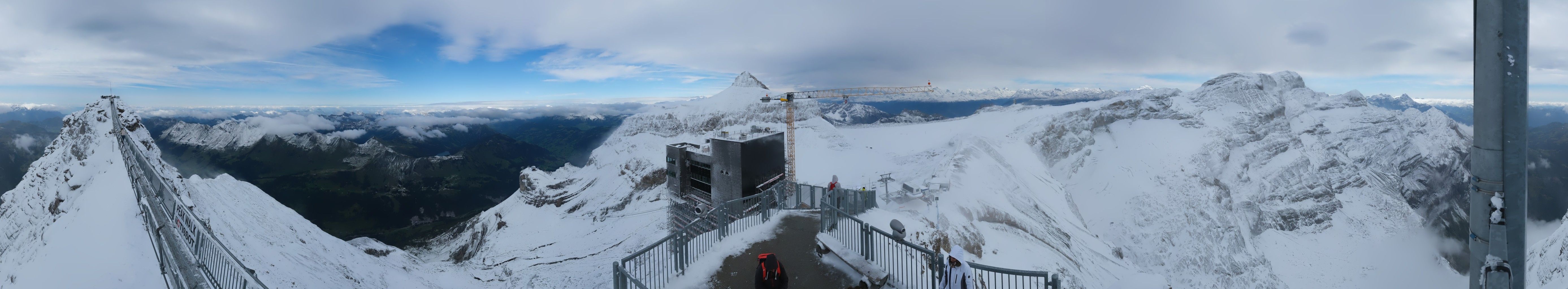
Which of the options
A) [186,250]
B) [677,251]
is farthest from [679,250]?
[186,250]

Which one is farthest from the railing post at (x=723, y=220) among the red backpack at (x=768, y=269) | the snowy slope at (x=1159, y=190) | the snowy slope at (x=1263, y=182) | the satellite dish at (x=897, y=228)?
the snowy slope at (x=1263, y=182)

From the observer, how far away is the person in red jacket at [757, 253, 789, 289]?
7578 mm

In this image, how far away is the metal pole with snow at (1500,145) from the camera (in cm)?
372

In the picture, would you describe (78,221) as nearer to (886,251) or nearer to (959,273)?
(886,251)

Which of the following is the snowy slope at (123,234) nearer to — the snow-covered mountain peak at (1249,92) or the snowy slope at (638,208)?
the snowy slope at (638,208)

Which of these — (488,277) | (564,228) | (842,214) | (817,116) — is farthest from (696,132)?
(842,214)

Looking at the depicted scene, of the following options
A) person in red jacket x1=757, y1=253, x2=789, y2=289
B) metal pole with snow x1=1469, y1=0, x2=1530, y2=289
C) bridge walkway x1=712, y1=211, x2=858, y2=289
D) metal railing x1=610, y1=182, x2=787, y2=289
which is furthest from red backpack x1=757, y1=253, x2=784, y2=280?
metal pole with snow x1=1469, y1=0, x2=1530, y2=289

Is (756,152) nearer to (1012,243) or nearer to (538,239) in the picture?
(1012,243)

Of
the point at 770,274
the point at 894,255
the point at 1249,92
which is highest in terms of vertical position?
the point at 1249,92

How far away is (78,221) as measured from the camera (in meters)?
26.9

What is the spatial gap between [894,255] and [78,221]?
148ft

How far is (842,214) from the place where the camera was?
10.6 m

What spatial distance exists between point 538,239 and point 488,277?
1584 centimetres

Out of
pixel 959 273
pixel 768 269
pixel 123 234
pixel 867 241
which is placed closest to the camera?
pixel 959 273
